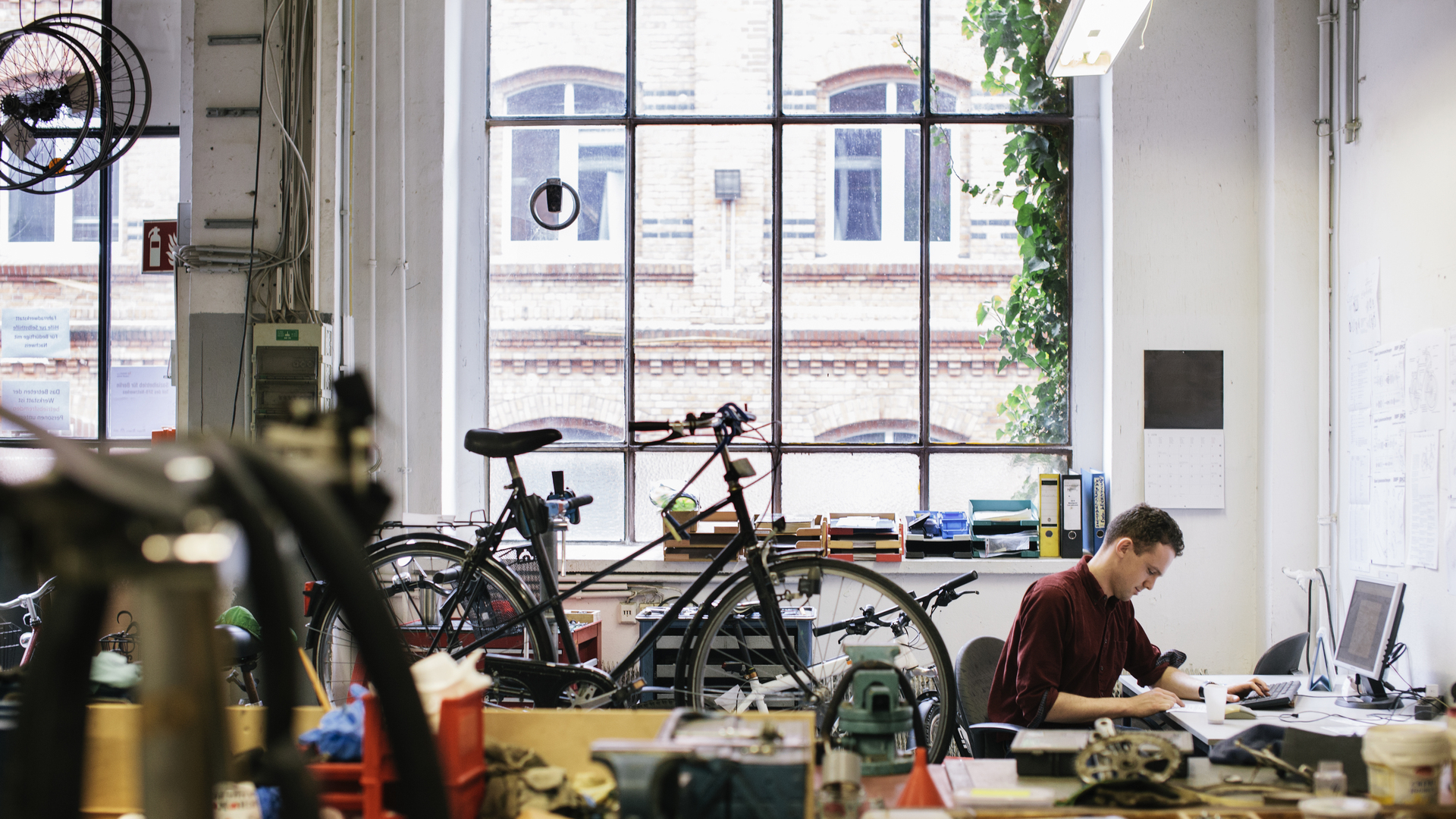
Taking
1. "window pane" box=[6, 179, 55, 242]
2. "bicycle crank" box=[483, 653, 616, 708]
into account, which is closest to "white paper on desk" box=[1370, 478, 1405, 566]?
"bicycle crank" box=[483, 653, 616, 708]

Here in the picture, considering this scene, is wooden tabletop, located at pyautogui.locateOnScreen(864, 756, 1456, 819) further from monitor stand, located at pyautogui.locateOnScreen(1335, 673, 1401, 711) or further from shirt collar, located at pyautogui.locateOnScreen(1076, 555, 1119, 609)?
monitor stand, located at pyautogui.locateOnScreen(1335, 673, 1401, 711)

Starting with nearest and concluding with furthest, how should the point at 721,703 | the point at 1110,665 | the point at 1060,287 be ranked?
the point at 1110,665 → the point at 721,703 → the point at 1060,287

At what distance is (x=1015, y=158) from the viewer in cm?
479

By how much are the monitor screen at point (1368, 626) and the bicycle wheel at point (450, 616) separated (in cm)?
255

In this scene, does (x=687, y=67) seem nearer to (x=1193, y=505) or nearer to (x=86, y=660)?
(x=1193, y=505)

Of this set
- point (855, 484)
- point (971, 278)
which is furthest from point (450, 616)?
point (971, 278)

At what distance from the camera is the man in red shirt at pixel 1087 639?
2746 millimetres

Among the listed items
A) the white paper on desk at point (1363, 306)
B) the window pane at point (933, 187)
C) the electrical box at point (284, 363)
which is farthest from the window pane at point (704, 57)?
the white paper on desk at point (1363, 306)

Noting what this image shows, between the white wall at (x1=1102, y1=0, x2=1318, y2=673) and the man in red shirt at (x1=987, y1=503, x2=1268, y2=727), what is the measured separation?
49.5 inches

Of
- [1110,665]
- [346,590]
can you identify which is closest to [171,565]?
[346,590]

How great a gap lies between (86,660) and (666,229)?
4.43m

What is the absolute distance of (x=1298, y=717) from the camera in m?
2.95

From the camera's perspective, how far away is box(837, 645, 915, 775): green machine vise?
6.30ft

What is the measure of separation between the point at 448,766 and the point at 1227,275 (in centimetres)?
405
